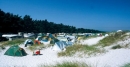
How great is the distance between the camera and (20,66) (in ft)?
34.7

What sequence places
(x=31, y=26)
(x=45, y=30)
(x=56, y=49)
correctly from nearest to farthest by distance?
1. (x=56, y=49)
2. (x=31, y=26)
3. (x=45, y=30)

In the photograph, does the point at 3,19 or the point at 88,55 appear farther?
the point at 3,19

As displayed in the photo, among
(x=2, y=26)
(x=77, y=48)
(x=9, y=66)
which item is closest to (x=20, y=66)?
(x=9, y=66)

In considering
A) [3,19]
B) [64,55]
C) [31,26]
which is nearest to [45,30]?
[31,26]

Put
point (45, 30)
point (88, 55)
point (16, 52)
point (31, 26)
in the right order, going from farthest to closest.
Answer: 1. point (45, 30)
2. point (31, 26)
3. point (16, 52)
4. point (88, 55)

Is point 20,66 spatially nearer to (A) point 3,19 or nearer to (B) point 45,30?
(A) point 3,19

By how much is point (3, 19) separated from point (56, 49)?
3791 cm

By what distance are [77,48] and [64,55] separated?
2049 millimetres

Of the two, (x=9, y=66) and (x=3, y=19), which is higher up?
(x=3, y=19)

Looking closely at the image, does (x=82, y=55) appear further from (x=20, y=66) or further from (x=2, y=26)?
(x=2, y=26)

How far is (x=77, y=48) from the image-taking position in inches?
644

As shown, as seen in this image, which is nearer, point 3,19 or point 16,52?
point 16,52

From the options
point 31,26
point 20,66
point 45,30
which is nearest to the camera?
point 20,66

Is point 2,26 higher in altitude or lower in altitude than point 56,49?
higher
